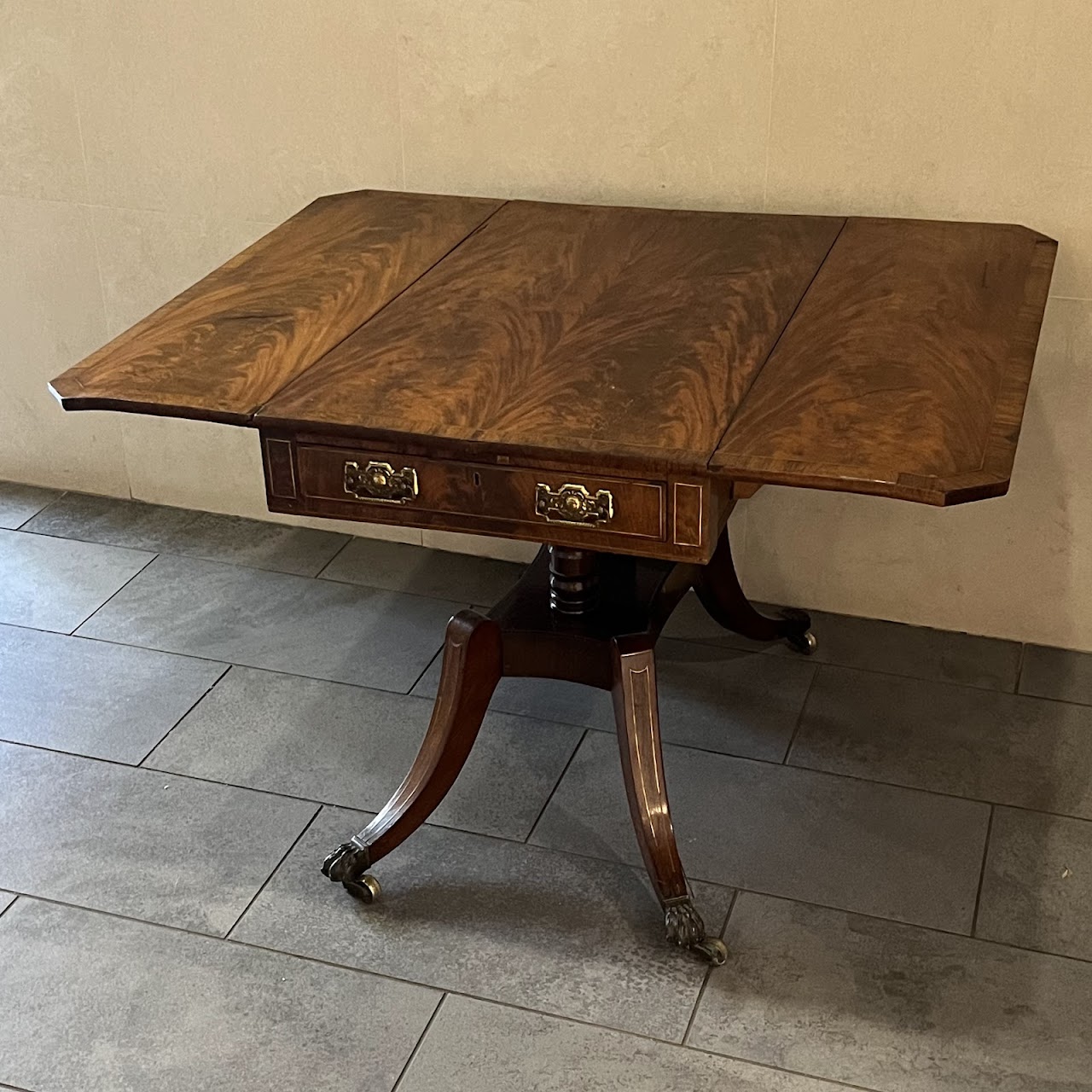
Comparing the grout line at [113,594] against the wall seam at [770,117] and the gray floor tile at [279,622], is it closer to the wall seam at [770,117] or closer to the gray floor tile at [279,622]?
the gray floor tile at [279,622]

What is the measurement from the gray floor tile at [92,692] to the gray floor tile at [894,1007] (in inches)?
38.6

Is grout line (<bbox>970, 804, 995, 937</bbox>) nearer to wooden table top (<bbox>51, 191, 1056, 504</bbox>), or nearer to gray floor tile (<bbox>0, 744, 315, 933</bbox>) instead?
wooden table top (<bbox>51, 191, 1056, 504</bbox>)

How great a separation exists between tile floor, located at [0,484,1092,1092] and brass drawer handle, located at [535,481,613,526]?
60cm

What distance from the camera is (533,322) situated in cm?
181

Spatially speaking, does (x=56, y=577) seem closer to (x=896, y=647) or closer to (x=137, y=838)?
(x=137, y=838)

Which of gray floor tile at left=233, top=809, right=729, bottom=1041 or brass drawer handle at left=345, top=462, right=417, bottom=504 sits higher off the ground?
brass drawer handle at left=345, top=462, right=417, bottom=504

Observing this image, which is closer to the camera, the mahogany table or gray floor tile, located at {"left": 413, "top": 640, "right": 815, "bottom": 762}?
the mahogany table

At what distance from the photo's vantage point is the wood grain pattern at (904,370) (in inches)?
56.5

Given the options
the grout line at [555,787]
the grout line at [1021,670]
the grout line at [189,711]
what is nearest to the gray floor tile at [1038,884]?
the grout line at [1021,670]

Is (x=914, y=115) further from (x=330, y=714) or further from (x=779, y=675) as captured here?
(x=330, y=714)

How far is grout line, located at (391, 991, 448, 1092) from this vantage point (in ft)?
5.45

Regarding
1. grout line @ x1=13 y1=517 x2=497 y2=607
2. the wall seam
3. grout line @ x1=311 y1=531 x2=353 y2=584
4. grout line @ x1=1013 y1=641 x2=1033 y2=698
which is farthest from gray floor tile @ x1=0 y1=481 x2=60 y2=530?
grout line @ x1=1013 y1=641 x2=1033 y2=698

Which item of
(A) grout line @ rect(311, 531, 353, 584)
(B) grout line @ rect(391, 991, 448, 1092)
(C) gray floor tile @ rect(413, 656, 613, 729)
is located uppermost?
(A) grout line @ rect(311, 531, 353, 584)

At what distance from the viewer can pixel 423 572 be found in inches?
106
